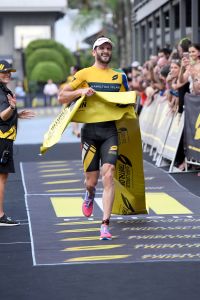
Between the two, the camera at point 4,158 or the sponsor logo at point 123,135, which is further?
the camera at point 4,158

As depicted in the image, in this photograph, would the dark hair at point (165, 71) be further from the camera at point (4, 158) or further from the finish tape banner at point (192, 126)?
the camera at point (4, 158)

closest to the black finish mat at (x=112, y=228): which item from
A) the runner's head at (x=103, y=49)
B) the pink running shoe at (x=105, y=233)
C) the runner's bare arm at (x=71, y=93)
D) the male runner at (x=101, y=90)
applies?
the pink running shoe at (x=105, y=233)

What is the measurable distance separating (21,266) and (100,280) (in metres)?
0.96

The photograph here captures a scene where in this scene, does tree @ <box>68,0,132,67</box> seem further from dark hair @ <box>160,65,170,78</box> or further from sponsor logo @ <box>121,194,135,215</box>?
sponsor logo @ <box>121,194,135,215</box>

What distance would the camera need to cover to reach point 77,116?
10.2m

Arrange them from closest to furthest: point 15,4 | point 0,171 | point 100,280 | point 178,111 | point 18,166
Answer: point 100,280 → point 0,171 → point 178,111 → point 18,166 → point 15,4

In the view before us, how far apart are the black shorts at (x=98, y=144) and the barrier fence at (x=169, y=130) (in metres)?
5.62

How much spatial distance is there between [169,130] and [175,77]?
3.63ft

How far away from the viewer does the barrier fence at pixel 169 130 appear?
15914mm

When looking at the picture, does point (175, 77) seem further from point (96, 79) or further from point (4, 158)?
point (96, 79)

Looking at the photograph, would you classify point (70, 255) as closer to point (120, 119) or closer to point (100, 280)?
point (100, 280)

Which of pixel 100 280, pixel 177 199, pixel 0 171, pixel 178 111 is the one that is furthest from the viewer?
pixel 178 111

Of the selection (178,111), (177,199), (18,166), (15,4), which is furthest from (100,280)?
(15,4)

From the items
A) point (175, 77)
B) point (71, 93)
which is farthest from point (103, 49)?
point (175, 77)
